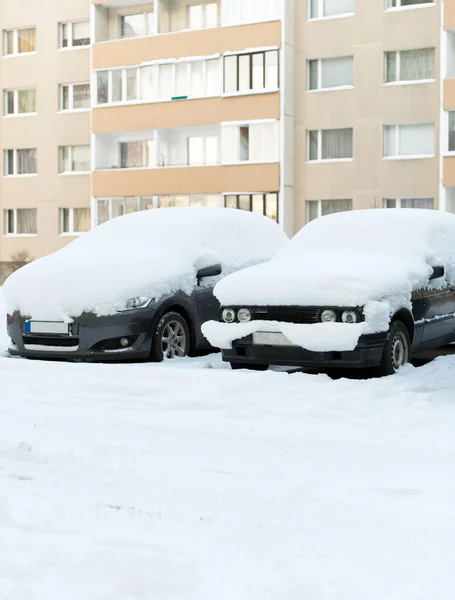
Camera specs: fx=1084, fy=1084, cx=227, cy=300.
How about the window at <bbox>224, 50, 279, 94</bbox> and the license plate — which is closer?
the license plate

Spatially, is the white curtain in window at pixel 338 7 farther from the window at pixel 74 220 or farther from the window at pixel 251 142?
the window at pixel 74 220

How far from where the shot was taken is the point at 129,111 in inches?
1670

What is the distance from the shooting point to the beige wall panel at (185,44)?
1554 inches

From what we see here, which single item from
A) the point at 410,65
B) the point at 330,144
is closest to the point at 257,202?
the point at 330,144

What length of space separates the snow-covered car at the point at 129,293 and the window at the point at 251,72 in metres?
→ 28.2

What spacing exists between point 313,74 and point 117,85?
8.06 metres

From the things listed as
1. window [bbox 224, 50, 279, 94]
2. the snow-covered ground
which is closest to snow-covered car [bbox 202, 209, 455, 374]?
the snow-covered ground

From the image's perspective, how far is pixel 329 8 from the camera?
39469mm

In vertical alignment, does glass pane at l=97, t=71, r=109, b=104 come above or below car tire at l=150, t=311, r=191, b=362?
above

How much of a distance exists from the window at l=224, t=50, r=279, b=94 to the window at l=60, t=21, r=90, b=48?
8789 mm

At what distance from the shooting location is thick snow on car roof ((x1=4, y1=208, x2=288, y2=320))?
10.5 meters

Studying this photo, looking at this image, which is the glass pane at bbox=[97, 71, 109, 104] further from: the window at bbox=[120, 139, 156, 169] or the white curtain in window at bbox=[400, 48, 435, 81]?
the white curtain in window at bbox=[400, 48, 435, 81]

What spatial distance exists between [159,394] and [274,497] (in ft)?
10.6

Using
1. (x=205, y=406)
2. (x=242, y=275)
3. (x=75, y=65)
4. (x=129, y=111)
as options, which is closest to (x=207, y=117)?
(x=129, y=111)
